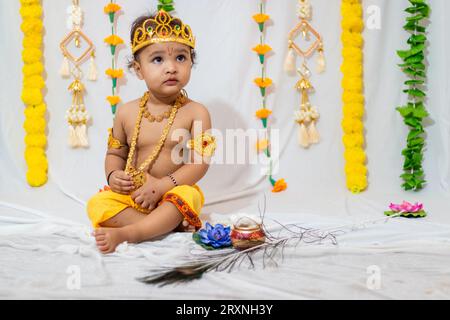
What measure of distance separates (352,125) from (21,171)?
1.43 metres

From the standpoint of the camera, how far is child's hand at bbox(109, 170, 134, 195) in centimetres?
182

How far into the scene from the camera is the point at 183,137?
190cm

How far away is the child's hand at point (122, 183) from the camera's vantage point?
1.82 metres

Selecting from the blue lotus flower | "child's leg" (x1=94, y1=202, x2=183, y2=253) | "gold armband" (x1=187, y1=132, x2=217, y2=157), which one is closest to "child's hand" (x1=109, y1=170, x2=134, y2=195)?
"child's leg" (x1=94, y1=202, x2=183, y2=253)

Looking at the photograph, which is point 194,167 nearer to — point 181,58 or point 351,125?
point 181,58

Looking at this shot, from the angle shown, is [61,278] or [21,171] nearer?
[61,278]

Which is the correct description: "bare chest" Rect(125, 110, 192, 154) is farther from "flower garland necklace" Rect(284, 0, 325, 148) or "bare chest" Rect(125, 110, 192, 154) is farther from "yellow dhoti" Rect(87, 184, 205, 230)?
"flower garland necklace" Rect(284, 0, 325, 148)

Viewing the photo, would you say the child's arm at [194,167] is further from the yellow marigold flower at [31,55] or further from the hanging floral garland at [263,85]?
the yellow marigold flower at [31,55]

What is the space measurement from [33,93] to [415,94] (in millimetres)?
1590

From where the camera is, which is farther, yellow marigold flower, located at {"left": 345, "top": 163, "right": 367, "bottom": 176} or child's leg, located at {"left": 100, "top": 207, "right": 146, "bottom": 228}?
yellow marigold flower, located at {"left": 345, "top": 163, "right": 367, "bottom": 176}

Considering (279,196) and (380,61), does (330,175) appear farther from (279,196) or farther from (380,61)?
(380,61)

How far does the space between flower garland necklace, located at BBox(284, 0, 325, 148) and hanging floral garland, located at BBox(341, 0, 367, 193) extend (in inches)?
4.4

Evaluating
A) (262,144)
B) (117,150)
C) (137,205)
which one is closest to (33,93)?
(117,150)
